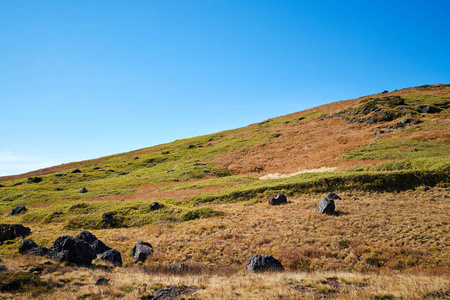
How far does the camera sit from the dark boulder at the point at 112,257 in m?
19.2

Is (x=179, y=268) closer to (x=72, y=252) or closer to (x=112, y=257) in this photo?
(x=112, y=257)

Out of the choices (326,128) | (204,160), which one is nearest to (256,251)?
(204,160)

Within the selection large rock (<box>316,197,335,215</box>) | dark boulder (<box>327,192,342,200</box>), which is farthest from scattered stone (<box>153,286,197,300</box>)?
dark boulder (<box>327,192,342,200</box>)

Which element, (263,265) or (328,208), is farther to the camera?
(328,208)

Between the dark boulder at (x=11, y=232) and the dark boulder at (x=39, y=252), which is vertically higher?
the dark boulder at (x=11, y=232)

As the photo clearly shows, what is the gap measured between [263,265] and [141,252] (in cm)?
1169

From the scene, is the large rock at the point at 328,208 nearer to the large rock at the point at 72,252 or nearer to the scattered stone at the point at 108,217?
the large rock at the point at 72,252

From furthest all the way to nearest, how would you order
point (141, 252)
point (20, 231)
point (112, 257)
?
point (20, 231), point (141, 252), point (112, 257)

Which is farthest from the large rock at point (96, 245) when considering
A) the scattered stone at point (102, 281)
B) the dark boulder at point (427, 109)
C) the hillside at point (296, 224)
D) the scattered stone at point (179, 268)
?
the dark boulder at point (427, 109)

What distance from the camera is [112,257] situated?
19.4m

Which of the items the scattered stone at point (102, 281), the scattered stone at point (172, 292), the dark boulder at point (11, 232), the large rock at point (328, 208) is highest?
the dark boulder at point (11, 232)

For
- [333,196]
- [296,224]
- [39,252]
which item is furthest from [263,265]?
[39,252]

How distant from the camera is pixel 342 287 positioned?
11750 mm

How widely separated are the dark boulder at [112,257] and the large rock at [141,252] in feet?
4.52
